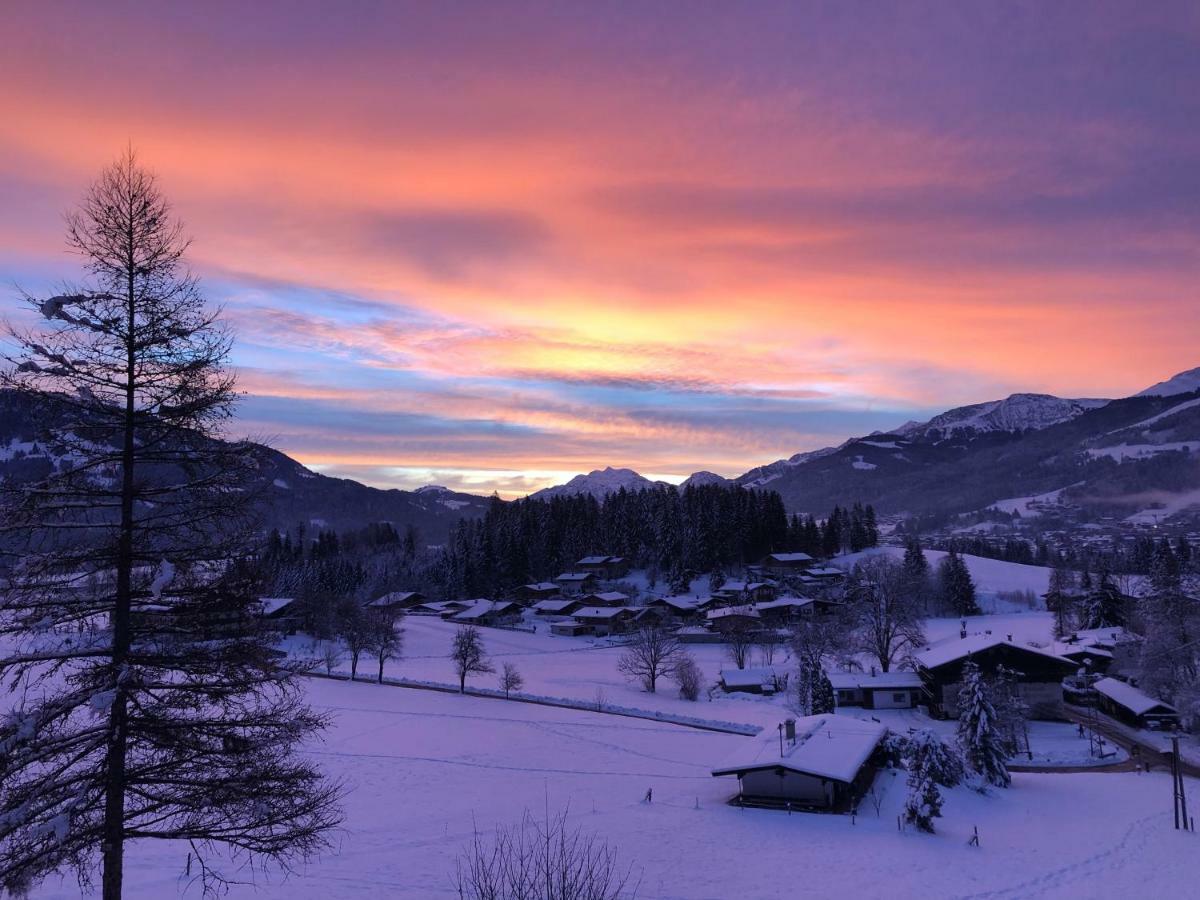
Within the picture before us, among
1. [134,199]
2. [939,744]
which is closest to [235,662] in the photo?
[134,199]

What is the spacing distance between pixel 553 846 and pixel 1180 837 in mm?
27405

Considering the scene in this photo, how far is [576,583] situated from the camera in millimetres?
126125

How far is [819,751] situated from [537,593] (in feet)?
296

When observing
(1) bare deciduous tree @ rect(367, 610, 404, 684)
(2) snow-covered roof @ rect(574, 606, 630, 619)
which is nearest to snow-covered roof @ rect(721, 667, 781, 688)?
(1) bare deciduous tree @ rect(367, 610, 404, 684)

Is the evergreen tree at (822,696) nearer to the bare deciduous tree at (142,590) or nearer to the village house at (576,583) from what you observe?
the bare deciduous tree at (142,590)

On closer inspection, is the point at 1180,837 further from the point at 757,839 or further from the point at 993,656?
the point at 993,656

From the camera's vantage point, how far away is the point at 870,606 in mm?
74562

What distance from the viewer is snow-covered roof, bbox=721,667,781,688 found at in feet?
221

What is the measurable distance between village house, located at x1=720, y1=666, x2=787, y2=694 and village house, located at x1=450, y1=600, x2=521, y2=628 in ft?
149

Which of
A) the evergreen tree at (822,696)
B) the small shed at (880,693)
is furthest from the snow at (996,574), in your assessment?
the evergreen tree at (822,696)

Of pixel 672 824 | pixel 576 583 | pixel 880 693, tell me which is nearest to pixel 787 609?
pixel 576 583

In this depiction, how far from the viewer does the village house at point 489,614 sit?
107m

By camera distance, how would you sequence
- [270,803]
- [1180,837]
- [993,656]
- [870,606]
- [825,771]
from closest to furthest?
[270,803] → [1180,837] → [825,771] → [993,656] → [870,606]

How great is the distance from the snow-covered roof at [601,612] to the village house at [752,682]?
117 ft
